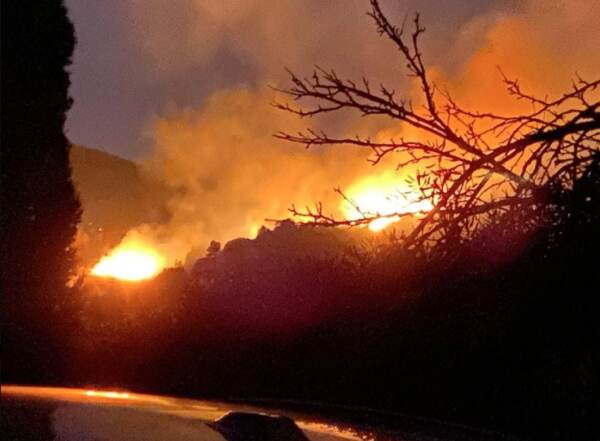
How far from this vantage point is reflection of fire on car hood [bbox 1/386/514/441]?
5.72ft

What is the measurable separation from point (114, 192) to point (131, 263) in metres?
3.61

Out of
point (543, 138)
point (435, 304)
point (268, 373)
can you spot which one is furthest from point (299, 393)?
point (543, 138)

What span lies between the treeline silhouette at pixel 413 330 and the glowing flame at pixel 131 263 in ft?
7.62

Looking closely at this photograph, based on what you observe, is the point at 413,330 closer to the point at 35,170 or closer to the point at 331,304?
the point at 331,304

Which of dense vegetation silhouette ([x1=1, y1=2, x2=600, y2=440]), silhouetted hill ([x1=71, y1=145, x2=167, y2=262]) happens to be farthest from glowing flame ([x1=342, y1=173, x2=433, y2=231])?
silhouetted hill ([x1=71, y1=145, x2=167, y2=262])

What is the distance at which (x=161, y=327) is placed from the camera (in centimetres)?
780

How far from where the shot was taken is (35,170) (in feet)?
29.6

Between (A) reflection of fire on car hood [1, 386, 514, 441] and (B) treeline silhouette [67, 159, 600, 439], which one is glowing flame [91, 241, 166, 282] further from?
(A) reflection of fire on car hood [1, 386, 514, 441]

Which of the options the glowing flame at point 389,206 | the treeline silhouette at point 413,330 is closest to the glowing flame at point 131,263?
the treeline silhouette at point 413,330

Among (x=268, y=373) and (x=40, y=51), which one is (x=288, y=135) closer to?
(x=268, y=373)

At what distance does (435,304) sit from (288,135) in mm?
1404

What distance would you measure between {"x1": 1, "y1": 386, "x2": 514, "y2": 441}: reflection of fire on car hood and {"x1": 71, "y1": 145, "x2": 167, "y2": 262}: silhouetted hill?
11.4 meters

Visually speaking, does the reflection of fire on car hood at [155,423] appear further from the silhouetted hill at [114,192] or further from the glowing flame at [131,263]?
the silhouetted hill at [114,192]

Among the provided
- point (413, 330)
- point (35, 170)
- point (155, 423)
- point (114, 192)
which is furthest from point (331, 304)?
point (114, 192)
